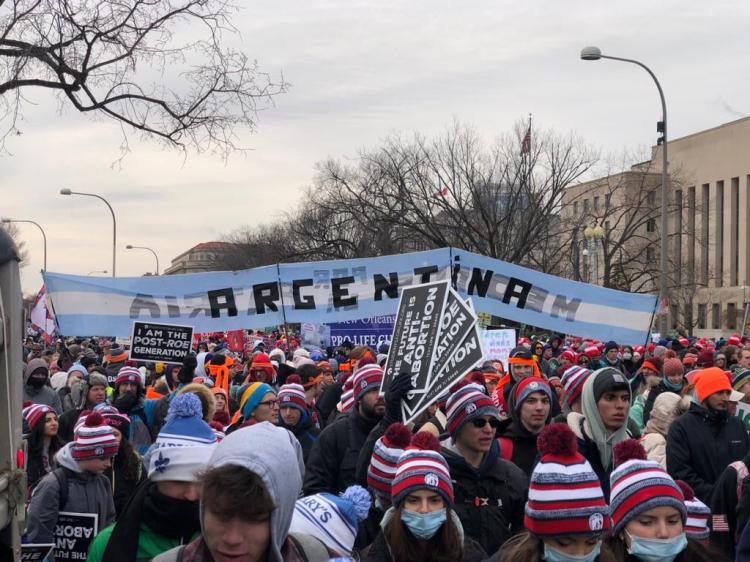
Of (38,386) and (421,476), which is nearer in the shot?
(421,476)

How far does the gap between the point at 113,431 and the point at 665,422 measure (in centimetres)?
431

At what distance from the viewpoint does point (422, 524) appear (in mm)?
4488

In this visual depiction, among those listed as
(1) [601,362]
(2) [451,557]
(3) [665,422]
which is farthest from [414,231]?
(2) [451,557]

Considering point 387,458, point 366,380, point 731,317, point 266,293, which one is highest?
point 266,293

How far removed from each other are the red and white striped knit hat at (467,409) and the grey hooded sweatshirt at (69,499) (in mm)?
1866

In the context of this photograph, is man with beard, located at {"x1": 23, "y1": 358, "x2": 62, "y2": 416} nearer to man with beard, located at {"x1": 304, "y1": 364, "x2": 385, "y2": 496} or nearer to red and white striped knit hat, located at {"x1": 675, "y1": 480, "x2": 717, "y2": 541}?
man with beard, located at {"x1": 304, "y1": 364, "x2": 385, "y2": 496}

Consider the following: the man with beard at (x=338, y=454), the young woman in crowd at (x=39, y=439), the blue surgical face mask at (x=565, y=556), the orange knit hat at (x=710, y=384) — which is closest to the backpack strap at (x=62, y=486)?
the man with beard at (x=338, y=454)

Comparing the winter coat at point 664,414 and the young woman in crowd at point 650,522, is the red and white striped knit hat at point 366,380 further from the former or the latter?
the young woman in crowd at point 650,522

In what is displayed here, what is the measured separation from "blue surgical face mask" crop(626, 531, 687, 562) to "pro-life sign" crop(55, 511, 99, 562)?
2.79m

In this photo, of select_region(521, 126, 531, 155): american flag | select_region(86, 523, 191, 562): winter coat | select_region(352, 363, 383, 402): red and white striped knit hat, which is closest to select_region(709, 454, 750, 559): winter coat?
select_region(352, 363, 383, 402): red and white striped knit hat

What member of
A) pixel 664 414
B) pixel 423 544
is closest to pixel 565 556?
pixel 423 544

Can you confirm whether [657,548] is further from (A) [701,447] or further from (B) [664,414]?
(B) [664,414]

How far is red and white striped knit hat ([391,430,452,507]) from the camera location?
14.9 feet

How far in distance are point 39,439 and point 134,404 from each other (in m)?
2.08
